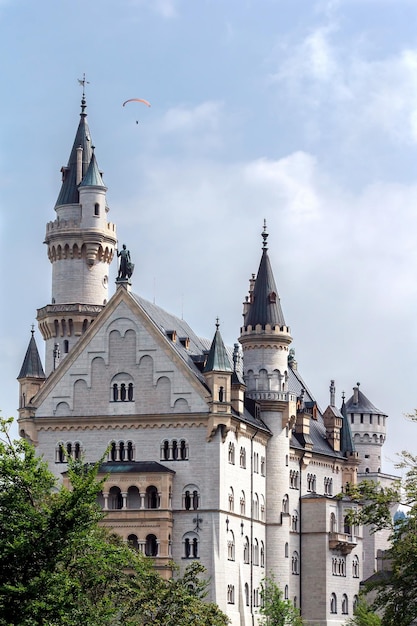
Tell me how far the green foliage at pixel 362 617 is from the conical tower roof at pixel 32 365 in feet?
95.0

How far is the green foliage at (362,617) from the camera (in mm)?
119650

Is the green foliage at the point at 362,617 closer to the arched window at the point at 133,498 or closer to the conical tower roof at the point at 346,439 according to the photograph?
the conical tower roof at the point at 346,439

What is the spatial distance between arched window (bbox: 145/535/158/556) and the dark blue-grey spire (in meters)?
22.8

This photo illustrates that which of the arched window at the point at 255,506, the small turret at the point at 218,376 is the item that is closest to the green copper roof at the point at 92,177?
the small turret at the point at 218,376

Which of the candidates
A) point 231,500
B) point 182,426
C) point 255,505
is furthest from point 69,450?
Result: point 255,505

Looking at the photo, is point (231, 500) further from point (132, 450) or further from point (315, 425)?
point (315, 425)

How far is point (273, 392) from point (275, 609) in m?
19.3

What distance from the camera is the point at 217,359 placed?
116812 mm

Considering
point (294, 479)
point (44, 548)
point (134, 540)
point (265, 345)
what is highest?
point (265, 345)

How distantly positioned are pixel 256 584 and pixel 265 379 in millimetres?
16292

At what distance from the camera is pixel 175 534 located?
115 metres

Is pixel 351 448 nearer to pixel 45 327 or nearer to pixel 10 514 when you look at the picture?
pixel 45 327

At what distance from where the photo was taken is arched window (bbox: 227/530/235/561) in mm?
117188

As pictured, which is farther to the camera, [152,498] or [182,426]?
[182,426]
